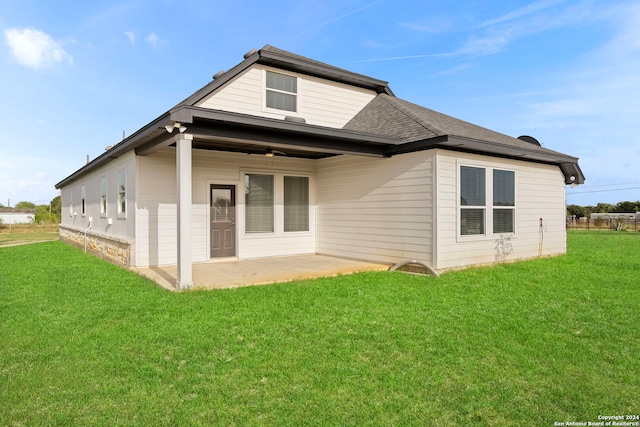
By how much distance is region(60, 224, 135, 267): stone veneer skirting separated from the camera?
27.0 feet

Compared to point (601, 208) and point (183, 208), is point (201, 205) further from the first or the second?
point (601, 208)

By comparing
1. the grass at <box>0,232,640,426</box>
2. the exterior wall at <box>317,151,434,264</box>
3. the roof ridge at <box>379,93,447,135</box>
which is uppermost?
the roof ridge at <box>379,93,447,135</box>

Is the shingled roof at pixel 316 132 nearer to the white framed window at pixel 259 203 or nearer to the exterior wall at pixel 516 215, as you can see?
the exterior wall at pixel 516 215

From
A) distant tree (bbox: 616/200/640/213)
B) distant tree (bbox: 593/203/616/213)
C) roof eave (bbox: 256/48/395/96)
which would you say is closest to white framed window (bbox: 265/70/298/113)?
roof eave (bbox: 256/48/395/96)

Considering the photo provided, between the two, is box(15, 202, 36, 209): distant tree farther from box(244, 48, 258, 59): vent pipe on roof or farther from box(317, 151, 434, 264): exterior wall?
box(317, 151, 434, 264): exterior wall

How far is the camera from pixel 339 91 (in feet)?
33.4

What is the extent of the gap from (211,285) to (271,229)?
12.7 ft

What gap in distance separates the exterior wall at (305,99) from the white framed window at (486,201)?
383cm

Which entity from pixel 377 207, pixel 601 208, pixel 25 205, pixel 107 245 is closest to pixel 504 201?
pixel 377 207

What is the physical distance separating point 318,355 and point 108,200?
9.60 metres

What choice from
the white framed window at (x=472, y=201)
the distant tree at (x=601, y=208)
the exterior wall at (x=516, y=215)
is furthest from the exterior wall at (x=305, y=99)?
the distant tree at (x=601, y=208)

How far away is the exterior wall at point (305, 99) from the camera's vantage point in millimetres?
8406

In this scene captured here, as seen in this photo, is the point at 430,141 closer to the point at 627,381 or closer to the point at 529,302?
the point at 529,302

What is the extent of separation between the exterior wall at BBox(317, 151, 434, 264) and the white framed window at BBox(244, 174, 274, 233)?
4.70ft
